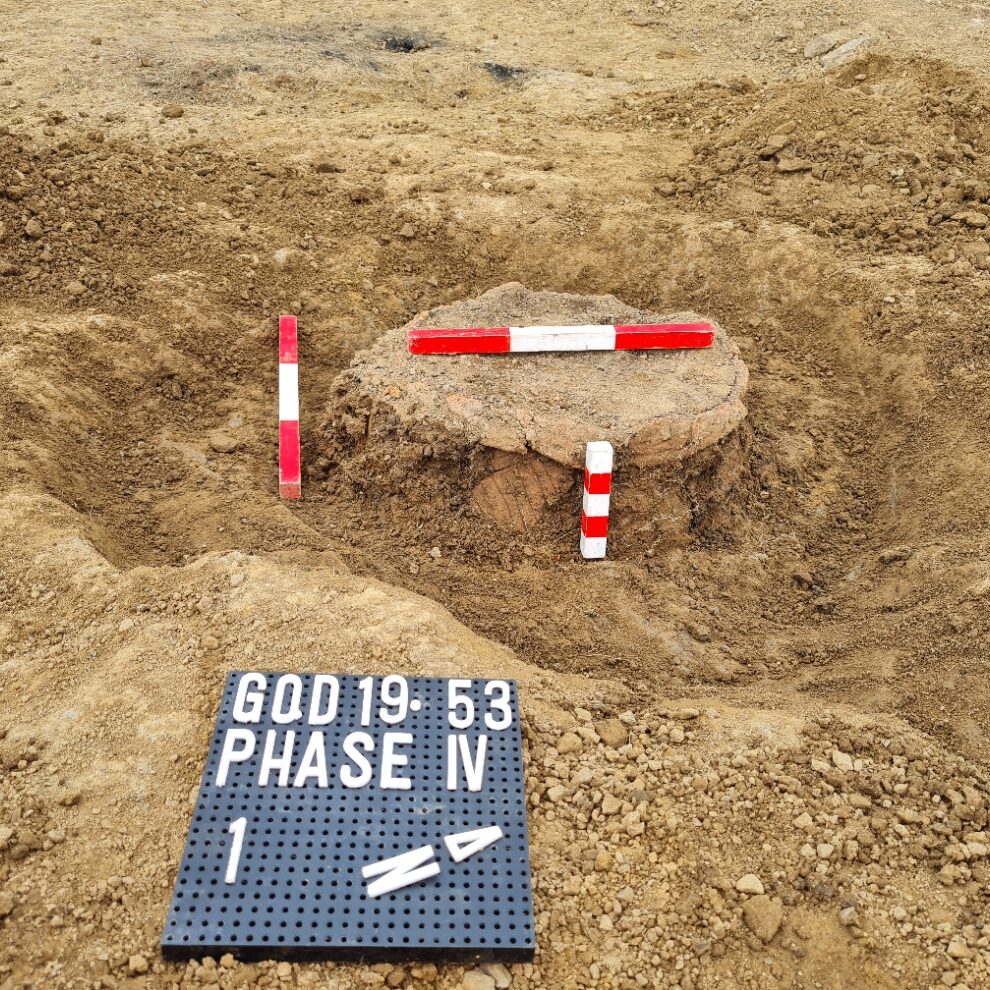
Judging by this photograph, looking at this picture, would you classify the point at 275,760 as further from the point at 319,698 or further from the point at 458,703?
the point at 458,703

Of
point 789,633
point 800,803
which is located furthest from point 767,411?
point 800,803

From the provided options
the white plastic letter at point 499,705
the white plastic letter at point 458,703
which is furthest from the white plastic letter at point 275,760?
the white plastic letter at point 499,705

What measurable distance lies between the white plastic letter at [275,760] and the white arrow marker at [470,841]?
65cm

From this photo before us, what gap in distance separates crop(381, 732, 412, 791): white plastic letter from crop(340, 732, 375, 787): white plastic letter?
2.2 inches

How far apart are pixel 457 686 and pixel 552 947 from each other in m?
1.08

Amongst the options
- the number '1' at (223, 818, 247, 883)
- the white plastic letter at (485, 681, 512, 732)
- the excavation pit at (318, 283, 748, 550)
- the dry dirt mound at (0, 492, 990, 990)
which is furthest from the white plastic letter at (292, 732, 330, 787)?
the excavation pit at (318, 283, 748, 550)

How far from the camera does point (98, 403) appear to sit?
229 inches

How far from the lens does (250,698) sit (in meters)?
3.65

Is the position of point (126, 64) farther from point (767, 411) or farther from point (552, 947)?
point (552, 947)

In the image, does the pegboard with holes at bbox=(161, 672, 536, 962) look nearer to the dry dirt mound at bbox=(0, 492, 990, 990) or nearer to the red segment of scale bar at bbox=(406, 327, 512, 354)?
the dry dirt mound at bbox=(0, 492, 990, 990)

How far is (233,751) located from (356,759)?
459 mm

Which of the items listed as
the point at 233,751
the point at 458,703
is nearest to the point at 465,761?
the point at 458,703

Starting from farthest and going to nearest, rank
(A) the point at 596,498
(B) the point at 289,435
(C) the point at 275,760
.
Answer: (B) the point at 289,435 → (A) the point at 596,498 → (C) the point at 275,760

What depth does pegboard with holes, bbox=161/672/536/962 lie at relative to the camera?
2939 millimetres
